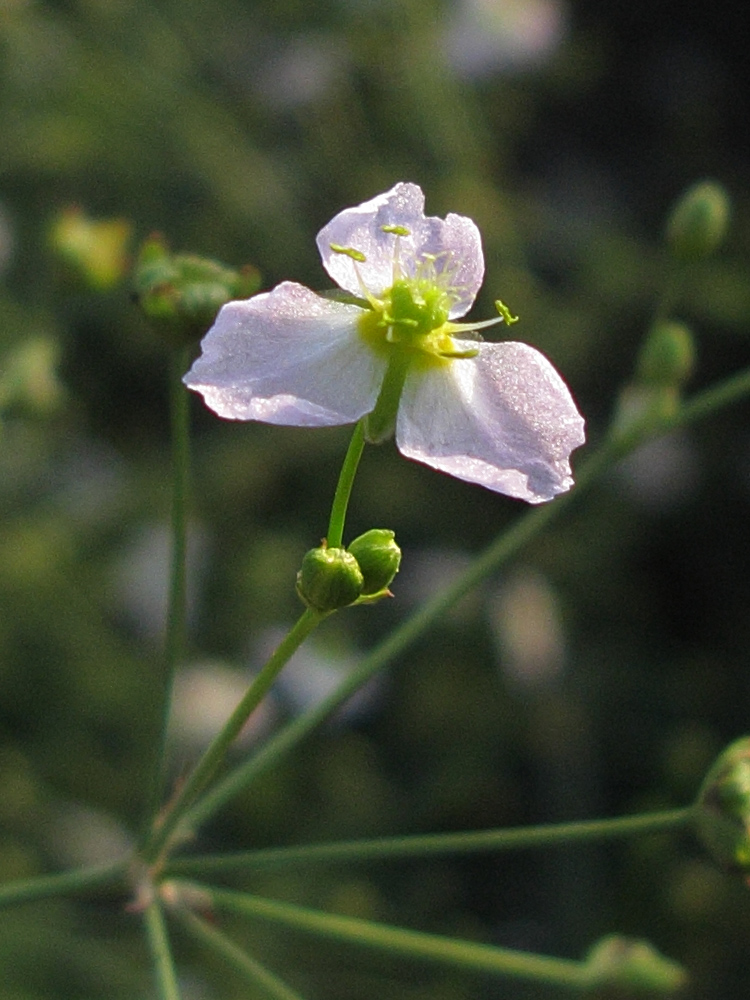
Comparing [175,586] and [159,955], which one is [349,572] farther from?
[159,955]

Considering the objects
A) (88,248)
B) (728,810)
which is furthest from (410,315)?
(88,248)

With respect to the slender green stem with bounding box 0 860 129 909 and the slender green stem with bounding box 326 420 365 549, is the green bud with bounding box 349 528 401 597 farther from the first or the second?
the slender green stem with bounding box 0 860 129 909

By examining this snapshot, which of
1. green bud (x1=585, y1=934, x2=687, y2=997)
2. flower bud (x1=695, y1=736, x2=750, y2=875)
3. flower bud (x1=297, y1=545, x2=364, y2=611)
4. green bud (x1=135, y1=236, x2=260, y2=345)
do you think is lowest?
→ flower bud (x1=297, y1=545, x2=364, y2=611)

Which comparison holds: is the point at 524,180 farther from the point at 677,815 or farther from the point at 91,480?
the point at 677,815

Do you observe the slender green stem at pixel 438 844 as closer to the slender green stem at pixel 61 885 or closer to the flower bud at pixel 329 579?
the slender green stem at pixel 61 885

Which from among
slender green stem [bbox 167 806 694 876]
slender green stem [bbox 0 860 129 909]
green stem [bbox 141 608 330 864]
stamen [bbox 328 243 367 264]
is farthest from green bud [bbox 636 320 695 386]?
slender green stem [bbox 0 860 129 909]

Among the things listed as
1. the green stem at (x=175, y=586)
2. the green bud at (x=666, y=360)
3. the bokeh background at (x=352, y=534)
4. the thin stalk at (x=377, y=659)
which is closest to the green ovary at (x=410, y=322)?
the green stem at (x=175, y=586)
